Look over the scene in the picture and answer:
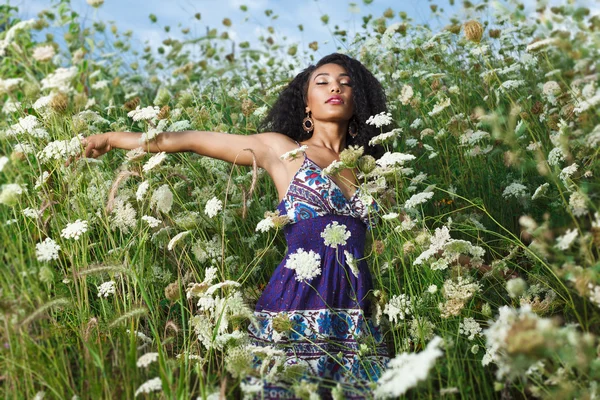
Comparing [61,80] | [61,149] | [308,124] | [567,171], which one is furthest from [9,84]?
[567,171]

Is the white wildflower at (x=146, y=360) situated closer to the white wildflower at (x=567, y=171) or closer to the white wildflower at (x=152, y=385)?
the white wildflower at (x=152, y=385)

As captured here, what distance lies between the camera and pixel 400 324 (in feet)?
7.88

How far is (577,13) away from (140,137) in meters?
1.63

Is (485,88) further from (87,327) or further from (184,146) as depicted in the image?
(87,327)

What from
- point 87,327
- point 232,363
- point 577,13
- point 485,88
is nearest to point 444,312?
point 232,363

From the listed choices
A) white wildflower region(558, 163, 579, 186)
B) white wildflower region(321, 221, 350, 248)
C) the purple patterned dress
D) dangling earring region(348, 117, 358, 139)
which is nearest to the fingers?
the purple patterned dress

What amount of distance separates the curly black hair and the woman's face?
6cm

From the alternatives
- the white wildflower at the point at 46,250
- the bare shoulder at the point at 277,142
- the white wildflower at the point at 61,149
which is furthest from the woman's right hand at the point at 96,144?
the bare shoulder at the point at 277,142

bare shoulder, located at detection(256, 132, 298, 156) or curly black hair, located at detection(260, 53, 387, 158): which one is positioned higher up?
curly black hair, located at detection(260, 53, 387, 158)

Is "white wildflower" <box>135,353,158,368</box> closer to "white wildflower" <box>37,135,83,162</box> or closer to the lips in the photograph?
"white wildflower" <box>37,135,83,162</box>

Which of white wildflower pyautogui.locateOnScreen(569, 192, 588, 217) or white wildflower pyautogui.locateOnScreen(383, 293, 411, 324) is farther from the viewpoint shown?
white wildflower pyautogui.locateOnScreen(383, 293, 411, 324)

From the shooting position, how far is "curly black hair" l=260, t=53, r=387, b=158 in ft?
11.1

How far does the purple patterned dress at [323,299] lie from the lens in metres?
2.55

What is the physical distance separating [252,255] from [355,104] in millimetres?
850
